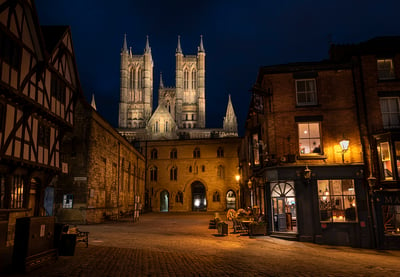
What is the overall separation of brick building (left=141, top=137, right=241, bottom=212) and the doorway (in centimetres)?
2882

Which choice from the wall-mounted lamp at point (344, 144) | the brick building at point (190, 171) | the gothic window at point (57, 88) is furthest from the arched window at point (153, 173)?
the wall-mounted lamp at point (344, 144)

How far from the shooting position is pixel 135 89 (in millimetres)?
97312

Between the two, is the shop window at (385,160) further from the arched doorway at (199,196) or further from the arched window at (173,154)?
the arched doorway at (199,196)

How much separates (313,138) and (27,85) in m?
13.4

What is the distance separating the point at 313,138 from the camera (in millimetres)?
15977

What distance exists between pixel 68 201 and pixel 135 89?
77.9 m

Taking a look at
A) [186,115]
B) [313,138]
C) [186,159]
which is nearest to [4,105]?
[313,138]

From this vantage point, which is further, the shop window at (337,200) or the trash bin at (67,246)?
the shop window at (337,200)

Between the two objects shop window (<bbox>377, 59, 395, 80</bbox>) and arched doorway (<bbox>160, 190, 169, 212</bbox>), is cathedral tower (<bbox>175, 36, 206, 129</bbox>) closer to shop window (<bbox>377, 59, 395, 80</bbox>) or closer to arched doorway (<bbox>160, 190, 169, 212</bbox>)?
arched doorway (<bbox>160, 190, 169, 212</bbox>)

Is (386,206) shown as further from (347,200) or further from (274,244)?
(274,244)

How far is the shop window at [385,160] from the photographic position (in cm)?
1506

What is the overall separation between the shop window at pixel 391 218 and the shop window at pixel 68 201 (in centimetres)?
1906

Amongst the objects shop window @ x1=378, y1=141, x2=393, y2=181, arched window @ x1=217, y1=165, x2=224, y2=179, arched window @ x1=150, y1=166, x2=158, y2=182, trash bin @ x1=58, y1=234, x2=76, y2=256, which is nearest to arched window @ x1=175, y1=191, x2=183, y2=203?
arched window @ x1=150, y1=166, x2=158, y2=182

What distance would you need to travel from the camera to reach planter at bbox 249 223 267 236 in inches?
628
